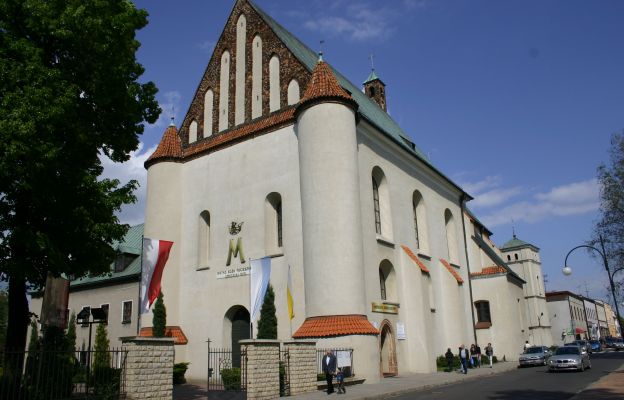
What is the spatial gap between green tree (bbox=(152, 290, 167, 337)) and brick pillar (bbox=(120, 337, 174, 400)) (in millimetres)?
11013

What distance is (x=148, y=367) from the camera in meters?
13.9

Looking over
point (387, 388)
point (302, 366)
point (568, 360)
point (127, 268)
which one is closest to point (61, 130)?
point (302, 366)

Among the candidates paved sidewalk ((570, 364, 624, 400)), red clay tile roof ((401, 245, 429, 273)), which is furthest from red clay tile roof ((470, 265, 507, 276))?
paved sidewalk ((570, 364, 624, 400))

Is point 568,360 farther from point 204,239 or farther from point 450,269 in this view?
point 204,239

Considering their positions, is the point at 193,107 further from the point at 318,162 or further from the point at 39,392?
the point at 39,392

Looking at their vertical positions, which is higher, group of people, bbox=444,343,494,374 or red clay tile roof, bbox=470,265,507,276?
red clay tile roof, bbox=470,265,507,276

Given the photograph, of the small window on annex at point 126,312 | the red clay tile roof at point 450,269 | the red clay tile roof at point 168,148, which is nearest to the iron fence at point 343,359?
Result: the red clay tile roof at point 450,269

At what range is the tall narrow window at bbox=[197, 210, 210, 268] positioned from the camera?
27344 mm

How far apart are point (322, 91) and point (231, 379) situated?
502 inches

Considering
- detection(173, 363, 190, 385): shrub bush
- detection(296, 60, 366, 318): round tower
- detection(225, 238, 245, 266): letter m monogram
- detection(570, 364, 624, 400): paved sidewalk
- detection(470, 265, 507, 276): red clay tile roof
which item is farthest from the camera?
detection(470, 265, 507, 276): red clay tile roof

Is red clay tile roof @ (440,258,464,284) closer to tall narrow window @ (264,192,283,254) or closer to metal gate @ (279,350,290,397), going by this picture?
tall narrow window @ (264,192,283,254)

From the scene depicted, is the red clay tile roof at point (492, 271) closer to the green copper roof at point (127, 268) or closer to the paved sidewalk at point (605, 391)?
the paved sidewalk at point (605, 391)

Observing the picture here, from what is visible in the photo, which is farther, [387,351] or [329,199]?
[387,351]

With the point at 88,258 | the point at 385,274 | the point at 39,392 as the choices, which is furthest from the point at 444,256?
the point at 39,392
